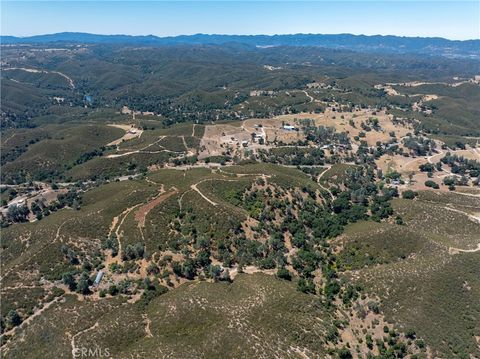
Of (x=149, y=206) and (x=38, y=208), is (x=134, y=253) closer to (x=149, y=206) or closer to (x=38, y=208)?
(x=149, y=206)

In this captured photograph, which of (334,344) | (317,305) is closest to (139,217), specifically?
(317,305)

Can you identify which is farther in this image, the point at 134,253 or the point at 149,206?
the point at 149,206

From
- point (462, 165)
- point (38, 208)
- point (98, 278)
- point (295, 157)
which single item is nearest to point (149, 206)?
point (98, 278)

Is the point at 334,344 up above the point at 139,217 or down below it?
below

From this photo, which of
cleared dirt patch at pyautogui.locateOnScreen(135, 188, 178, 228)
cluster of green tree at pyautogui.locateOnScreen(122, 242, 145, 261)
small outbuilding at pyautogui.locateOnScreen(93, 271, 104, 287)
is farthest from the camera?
cleared dirt patch at pyautogui.locateOnScreen(135, 188, 178, 228)

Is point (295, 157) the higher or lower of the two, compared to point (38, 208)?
higher

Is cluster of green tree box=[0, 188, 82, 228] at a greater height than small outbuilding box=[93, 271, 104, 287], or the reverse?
small outbuilding box=[93, 271, 104, 287]

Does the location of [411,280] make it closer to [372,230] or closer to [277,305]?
[372,230]

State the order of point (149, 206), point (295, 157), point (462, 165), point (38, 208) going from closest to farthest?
point (149, 206) → point (38, 208) → point (462, 165) → point (295, 157)

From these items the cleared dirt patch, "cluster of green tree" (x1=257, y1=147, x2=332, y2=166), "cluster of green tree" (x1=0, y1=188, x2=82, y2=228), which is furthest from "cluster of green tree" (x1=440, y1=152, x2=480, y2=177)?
"cluster of green tree" (x1=0, y1=188, x2=82, y2=228)

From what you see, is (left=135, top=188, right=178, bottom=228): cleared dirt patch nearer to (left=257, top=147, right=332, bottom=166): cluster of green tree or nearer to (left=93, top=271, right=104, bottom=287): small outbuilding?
(left=93, top=271, right=104, bottom=287): small outbuilding

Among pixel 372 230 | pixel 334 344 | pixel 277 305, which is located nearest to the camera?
pixel 334 344
